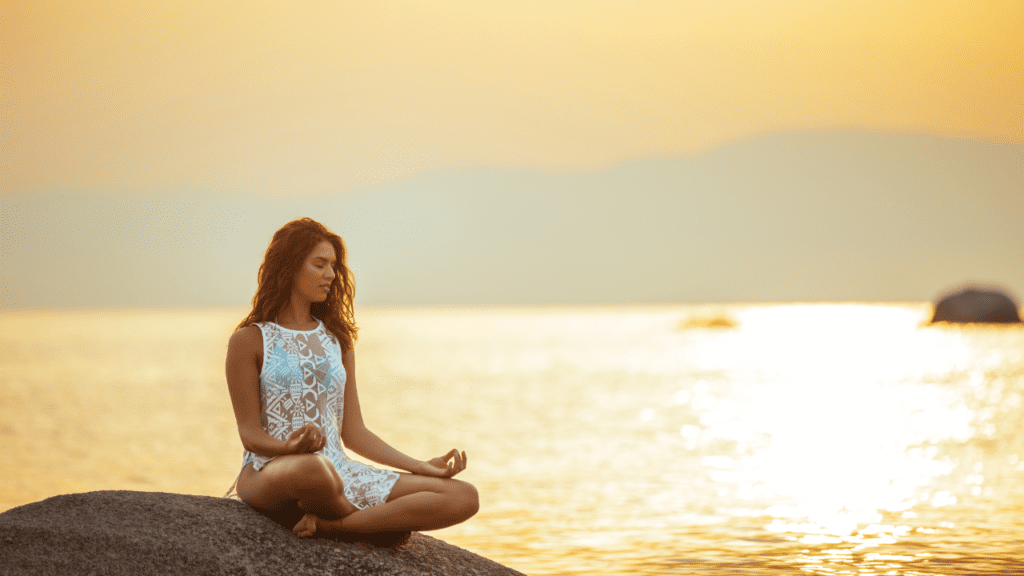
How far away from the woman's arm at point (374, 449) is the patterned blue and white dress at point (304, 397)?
0.16m

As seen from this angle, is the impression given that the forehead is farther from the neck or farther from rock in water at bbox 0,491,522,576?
rock in water at bbox 0,491,522,576

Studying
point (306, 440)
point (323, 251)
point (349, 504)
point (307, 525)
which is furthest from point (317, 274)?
point (307, 525)

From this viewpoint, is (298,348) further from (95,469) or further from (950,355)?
(950,355)

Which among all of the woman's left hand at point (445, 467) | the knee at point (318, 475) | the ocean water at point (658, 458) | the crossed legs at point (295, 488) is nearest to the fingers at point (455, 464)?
the woman's left hand at point (445, 467)

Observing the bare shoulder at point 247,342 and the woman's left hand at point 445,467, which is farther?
the woman's left hand at point 445,467

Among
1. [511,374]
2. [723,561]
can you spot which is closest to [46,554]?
[723,561]

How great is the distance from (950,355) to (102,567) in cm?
7800

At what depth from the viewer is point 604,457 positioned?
1991 cm

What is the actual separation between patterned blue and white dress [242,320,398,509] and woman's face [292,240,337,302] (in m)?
0.25

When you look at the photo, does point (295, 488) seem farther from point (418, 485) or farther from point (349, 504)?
point (418, 485)

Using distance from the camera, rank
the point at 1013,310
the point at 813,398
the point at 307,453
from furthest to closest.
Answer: the point at 1013,310 → the point at 813,398 → the point at 307,453

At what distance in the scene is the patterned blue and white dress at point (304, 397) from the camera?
19.5 ft

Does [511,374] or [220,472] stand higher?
[511,374]

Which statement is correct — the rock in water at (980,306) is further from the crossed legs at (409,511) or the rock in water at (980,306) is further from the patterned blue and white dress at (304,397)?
the patterned blue and white dress at (304,397)
